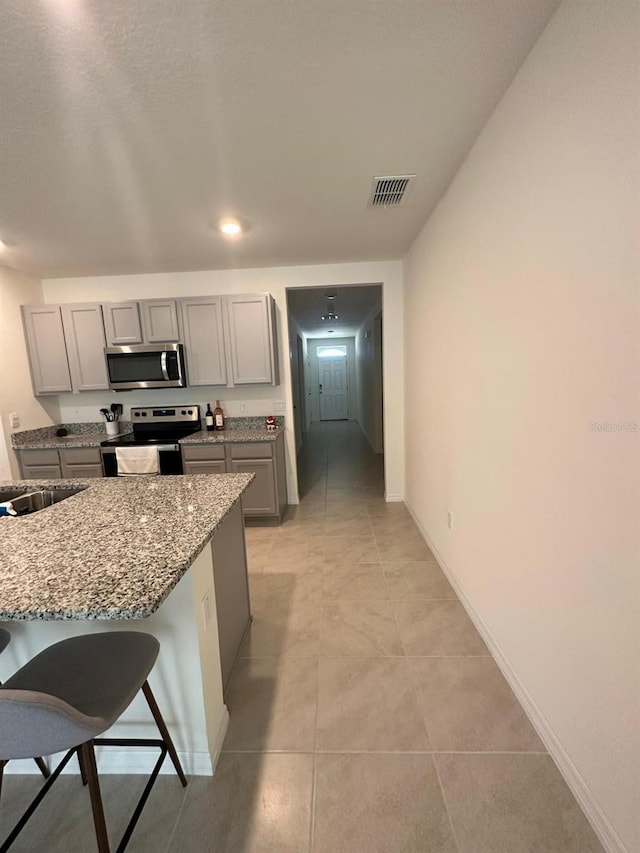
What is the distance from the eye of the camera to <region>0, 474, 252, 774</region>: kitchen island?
90cm

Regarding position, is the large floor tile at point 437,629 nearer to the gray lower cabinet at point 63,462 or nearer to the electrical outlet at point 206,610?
the electrical outlet at point 206,610

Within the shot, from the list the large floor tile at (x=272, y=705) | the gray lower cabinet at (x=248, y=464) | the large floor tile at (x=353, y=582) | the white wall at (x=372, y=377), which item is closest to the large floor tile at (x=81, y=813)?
the large floor tile at (x=272, y=705)

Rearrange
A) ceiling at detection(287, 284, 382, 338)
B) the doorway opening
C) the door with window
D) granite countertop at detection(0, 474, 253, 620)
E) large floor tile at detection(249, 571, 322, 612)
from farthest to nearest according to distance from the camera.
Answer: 1. the door with window
2. the doorway opening
3. ceiling at detection(287, 284, 382, 338)
4. large floor tile at detection(249, 571, 322, 612)
5. granite countertop at detection(0, 474, 253, 620)

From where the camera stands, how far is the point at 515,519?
4.99 feet

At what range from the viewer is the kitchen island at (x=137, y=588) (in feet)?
2.94

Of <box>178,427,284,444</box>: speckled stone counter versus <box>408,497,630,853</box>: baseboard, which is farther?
<box>178,427,284,444</box>: speckled stone counter

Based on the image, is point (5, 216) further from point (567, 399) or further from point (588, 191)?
point (567, 399)

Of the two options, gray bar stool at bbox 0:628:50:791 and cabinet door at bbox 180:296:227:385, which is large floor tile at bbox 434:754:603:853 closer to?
gray bar stool at bbox 0:628:50:791

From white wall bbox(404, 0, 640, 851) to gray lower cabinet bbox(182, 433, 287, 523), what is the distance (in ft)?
6.36

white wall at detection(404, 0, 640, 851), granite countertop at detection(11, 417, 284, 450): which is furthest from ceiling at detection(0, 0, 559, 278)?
granite countertop at detection(11, 417, 284, 450)

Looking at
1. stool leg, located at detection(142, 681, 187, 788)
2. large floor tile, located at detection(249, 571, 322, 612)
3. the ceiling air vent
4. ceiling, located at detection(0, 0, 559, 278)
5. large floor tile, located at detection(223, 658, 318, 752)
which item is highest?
the ceiling air vent

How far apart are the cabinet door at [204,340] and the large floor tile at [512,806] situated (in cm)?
325

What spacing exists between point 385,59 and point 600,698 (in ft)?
7.42

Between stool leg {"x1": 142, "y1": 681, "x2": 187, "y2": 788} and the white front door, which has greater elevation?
the white front door
